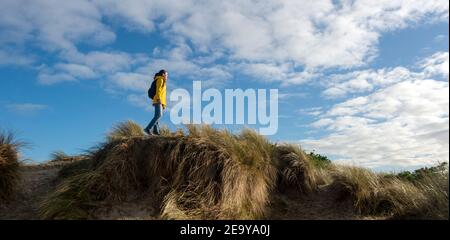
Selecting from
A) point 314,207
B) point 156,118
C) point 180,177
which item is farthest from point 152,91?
point 314,207

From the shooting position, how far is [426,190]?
11609mm

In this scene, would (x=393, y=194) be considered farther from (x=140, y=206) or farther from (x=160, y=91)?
(x=160, y=91)

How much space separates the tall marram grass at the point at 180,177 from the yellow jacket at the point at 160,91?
4.16 ft

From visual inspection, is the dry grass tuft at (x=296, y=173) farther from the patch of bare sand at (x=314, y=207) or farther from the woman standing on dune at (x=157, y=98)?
the woman standing on dune at (x=157, y=98)

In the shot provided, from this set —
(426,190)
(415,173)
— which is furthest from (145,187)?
(415,173)

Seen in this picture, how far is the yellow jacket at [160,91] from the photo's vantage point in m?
13.6

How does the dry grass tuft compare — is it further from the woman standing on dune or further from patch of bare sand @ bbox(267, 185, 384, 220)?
the woman standing on dune

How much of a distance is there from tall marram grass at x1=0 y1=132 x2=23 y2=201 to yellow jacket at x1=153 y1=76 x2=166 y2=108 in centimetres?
360

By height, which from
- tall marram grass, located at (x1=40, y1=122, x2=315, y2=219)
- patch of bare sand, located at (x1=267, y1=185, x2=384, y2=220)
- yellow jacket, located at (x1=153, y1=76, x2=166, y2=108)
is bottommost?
patch of bare sand, located at (x1=267, y1=185, x2=384, y2=220)

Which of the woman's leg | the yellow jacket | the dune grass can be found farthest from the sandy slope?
the yellow jacket

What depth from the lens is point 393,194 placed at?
12117mm

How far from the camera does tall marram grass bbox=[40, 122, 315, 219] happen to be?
1090 centimetres
